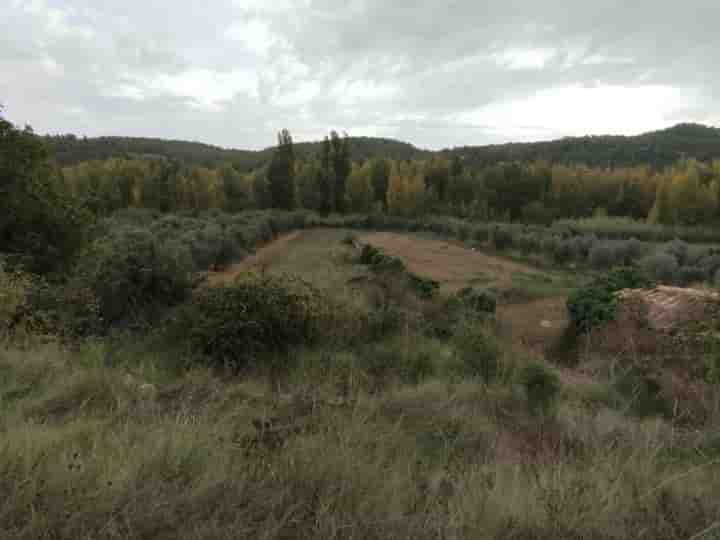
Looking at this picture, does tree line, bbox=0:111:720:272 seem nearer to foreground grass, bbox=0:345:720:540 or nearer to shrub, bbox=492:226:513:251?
shrub, bbox=492:226:513:251

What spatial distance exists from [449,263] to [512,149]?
88162mm

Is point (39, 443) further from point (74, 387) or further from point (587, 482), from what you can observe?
point (587, 482)

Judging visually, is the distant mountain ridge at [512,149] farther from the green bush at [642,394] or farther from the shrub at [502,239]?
the green bush at [642,394]

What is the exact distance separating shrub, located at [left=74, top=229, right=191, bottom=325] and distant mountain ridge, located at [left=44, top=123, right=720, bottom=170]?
5218 cm

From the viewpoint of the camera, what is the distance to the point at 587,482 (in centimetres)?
212

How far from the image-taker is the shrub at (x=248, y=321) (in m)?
5.19

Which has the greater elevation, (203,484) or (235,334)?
(203,484)

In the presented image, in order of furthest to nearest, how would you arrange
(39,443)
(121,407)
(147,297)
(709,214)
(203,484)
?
1. (709,214)
2. (147,297)
3. (121,407)
4. (39,443)
5. (203,484)

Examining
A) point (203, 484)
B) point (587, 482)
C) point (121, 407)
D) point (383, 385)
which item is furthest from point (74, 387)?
point (587, 482)

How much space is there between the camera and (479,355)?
5.25 m

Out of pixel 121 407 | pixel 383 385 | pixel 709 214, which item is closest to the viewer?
pixel 121 407

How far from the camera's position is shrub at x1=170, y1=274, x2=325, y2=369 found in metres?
5.19

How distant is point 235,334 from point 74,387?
2.13 m

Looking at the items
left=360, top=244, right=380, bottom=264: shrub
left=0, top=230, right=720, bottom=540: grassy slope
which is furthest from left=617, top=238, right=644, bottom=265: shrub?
left=0, top=230, right=720, bottom=540: grassy slope
